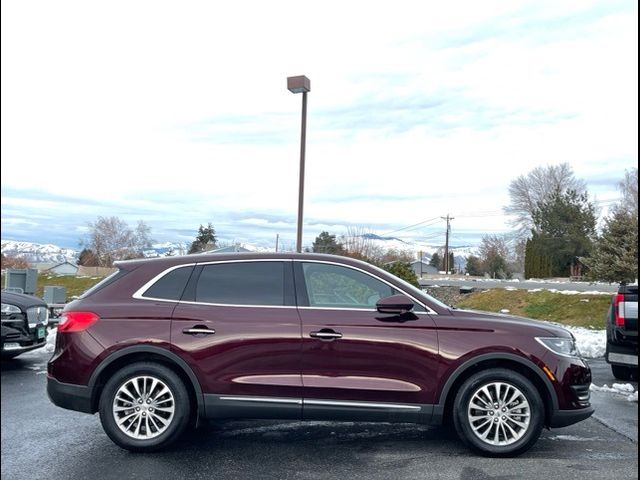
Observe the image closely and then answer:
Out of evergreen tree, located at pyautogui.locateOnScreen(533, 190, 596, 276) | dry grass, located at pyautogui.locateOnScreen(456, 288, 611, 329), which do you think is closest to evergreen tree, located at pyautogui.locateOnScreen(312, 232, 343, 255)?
dry grass, located at pyautogui.locateOnScreen(456, 288, 611, 329)

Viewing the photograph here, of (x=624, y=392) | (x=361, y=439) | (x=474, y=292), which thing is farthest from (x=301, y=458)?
(x=474, y=292)

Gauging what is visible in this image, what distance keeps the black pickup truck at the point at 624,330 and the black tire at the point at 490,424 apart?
2.78m

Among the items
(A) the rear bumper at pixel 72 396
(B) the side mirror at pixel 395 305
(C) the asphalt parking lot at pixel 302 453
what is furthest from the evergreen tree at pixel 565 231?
(A) the rear bumper at pixel 72 396

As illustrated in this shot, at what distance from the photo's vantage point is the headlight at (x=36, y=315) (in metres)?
8.12

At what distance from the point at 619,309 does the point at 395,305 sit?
3.72 metres

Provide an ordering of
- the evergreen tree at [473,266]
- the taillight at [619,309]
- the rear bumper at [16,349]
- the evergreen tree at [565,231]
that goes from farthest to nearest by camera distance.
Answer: the evergreen tree at [473,266] < the evergreen tree at [565,231] < the rear bumper at [16,349] < the taillight at [619,309]

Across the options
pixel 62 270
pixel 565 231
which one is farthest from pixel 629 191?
pixel 62 270

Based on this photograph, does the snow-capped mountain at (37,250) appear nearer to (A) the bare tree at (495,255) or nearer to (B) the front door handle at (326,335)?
(B) the front door handle at (326,335)

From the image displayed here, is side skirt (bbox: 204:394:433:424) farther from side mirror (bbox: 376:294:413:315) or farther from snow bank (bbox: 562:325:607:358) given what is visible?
snow bank (bbox: 562:325:607:358)

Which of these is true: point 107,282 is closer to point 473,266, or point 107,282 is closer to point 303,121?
point 303,121

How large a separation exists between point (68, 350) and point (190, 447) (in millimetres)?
1314

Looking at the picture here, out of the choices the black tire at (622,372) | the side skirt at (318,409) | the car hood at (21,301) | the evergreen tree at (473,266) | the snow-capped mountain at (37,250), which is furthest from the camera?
the evergreen tree at (473,266)

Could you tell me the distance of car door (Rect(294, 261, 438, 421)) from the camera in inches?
194

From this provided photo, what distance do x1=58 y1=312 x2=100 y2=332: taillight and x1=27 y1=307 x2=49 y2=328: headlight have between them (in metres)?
3.41
